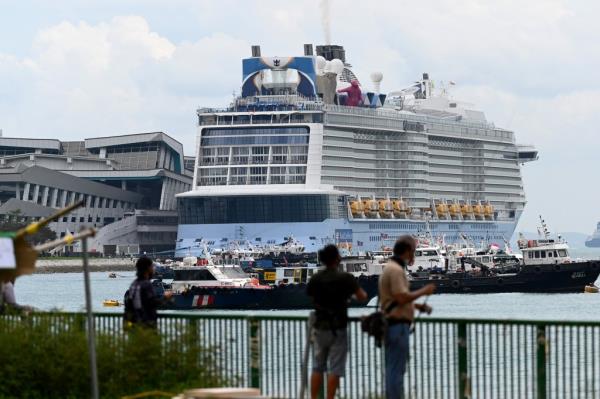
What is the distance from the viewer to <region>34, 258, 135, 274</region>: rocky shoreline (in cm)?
15312

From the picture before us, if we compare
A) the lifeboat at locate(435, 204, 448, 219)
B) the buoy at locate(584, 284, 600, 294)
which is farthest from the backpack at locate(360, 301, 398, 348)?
the lifeboat at locate(435, 204, 448, 219)

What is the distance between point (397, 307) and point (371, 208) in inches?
5239

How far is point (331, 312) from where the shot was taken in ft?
55.4

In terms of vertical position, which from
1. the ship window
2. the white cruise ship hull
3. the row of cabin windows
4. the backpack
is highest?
the white cruise ship hull

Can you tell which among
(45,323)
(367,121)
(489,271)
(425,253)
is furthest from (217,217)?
(45,323)

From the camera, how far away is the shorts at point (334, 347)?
669 inches

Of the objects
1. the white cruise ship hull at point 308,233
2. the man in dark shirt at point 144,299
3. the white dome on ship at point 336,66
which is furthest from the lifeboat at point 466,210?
the man in dark shirt at point 144,299

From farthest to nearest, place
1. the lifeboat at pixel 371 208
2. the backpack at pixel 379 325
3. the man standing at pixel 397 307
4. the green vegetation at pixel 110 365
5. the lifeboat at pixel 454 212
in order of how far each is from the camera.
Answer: the lifeboat at pixel 454 212 < the lifeboat at pixel 371 208 < the green vegetation at pixel 110 365 < the backpack at pixel 379 325 < the man standing at pixel 397 307

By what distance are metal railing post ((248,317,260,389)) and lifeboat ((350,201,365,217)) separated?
12788cm

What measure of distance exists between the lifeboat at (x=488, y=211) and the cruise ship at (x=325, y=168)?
0.56 ft

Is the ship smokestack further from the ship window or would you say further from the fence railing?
the fence railing

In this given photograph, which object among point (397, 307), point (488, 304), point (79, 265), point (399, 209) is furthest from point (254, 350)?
point (79, 265)

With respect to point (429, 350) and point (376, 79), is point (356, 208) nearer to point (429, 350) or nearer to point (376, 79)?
point (376, 79)

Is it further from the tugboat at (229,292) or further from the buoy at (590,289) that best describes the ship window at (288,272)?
the buoy at (590,289)
